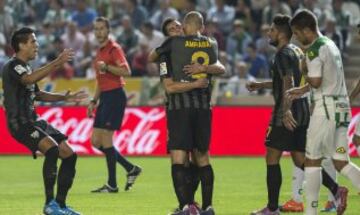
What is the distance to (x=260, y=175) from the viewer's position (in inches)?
751

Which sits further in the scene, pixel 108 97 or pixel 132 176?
pixel 108 97

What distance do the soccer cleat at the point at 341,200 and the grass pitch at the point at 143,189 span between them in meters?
0.56

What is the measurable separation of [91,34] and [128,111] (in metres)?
5.62

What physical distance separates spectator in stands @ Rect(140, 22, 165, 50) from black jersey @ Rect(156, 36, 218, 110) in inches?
581

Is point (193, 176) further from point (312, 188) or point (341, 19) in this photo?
point (341, 19)

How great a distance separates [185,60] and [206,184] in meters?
1.49

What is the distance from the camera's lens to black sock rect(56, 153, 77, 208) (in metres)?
12.7

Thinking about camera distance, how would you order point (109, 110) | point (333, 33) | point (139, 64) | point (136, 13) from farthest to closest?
point (136, 13) < point (139, 64) < point (333, 33) < point (109, 110)

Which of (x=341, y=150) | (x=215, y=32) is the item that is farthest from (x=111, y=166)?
(x=215, y=32)

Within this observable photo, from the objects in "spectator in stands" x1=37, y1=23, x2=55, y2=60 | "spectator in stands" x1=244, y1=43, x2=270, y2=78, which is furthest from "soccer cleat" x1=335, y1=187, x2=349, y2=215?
"spectator in stands" x1=37, y1=23, x2=55, y2=60

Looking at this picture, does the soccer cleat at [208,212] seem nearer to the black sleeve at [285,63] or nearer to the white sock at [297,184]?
the white sock at [297,184]

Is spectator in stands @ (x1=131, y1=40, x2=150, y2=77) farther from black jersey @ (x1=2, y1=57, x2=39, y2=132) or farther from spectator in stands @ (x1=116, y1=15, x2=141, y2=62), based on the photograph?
black jersey @ (x1=2, y1=57, x2=39, y2=132)

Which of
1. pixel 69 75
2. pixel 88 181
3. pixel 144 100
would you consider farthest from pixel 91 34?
pixel 88 181

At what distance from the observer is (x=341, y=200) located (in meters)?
12.3
